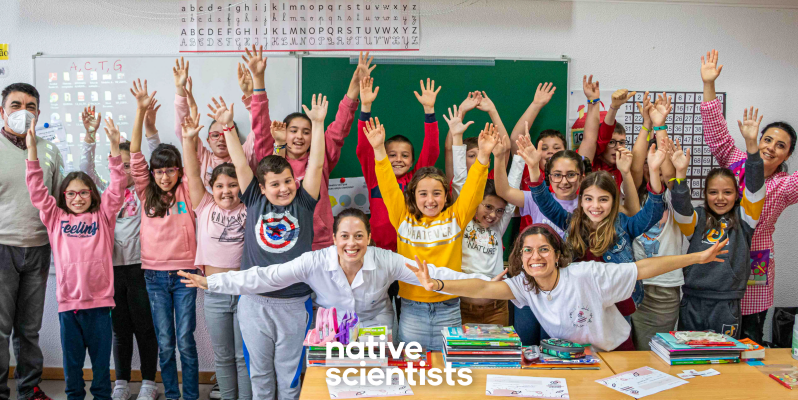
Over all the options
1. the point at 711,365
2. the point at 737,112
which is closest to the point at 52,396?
the point at 711,365

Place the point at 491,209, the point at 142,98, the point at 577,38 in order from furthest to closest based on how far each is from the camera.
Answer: the point at 577,38, the point at 142,98, the point at 491,209

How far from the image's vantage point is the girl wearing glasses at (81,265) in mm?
Answer: 2617

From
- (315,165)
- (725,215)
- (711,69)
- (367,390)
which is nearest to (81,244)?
(315,165)

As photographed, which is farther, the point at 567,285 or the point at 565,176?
the point at 565,176

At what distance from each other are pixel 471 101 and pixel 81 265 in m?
2.30

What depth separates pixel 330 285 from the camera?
219 cm

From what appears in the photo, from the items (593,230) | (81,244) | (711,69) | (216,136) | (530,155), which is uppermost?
(711,69)

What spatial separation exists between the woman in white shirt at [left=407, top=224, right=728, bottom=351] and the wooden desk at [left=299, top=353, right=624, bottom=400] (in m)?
0.22

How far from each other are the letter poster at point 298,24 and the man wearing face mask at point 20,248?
1.02m

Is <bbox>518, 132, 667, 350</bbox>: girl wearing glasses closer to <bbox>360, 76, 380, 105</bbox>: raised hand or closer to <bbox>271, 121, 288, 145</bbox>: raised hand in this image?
<bbox>360, 76, 380, 105</bbox>: raised hand

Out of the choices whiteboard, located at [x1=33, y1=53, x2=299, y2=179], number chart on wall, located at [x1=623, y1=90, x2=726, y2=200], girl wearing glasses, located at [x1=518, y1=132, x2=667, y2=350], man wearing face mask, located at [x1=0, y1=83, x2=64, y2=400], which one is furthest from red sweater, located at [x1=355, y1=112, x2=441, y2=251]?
man wearing face mask, located at [x1=0, y1=83, x2=64, y2=400]

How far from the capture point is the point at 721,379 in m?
1.72

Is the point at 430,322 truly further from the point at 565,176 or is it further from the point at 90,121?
the point at 90,121

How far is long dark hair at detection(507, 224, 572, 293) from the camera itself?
6.64ft
